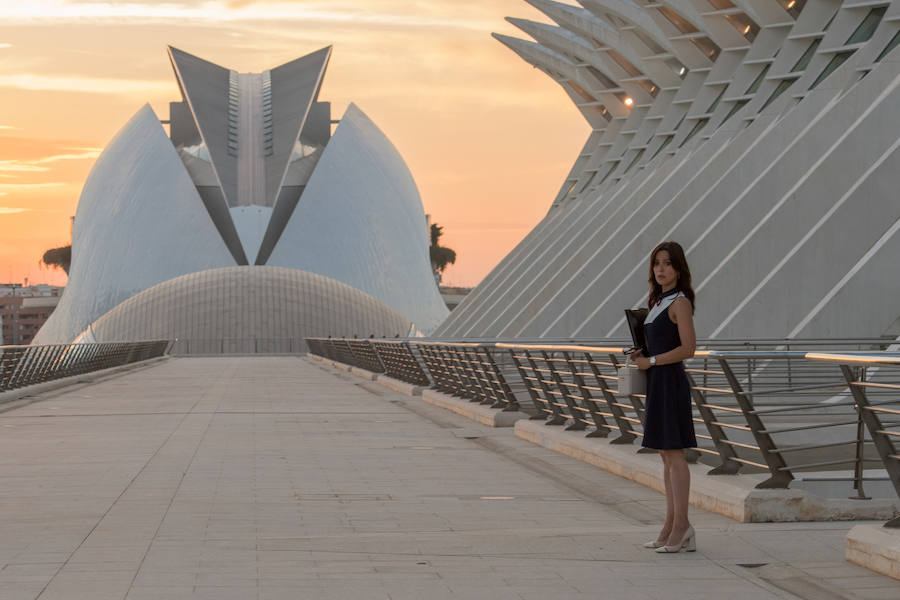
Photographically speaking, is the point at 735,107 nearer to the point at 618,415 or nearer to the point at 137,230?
the point at 618,415

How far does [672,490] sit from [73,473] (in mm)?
5512

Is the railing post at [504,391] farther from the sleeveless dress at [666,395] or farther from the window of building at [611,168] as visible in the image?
the window of building at [611,168]

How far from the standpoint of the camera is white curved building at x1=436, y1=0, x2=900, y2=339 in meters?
21.2

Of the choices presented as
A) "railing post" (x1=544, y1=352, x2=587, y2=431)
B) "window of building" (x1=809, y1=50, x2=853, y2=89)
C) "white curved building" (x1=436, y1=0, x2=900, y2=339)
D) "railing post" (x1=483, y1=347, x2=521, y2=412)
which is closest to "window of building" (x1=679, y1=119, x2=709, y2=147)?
"white curved building" (x1=436, y1=0, x2=900, y2=339)

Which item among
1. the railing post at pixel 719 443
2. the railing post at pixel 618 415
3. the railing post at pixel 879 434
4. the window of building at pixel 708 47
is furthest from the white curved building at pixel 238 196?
the railing post at pixel 879 434

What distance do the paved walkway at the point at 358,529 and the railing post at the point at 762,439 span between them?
0.34 meters

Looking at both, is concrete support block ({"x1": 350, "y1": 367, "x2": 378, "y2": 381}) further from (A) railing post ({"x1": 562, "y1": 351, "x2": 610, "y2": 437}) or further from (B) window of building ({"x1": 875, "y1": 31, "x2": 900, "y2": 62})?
(A) railing post ({"x1": 562, "y1": 351, "x2": 610, "y2": 437})

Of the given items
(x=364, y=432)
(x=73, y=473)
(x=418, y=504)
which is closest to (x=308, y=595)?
(x=418, y=504)

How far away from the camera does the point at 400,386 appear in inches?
936

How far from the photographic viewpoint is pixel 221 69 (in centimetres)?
9388

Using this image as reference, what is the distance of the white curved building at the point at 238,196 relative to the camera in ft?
286

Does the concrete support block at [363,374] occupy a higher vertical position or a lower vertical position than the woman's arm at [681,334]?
lower

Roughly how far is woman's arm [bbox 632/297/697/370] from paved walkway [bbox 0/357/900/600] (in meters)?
0.97

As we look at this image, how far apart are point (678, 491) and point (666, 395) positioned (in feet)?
1.58
